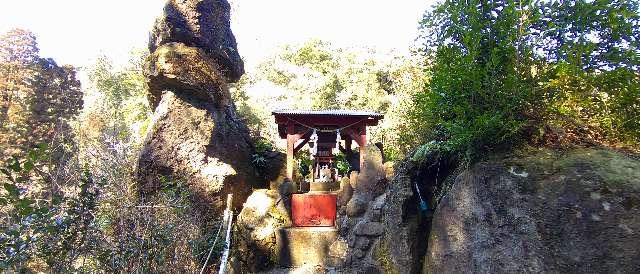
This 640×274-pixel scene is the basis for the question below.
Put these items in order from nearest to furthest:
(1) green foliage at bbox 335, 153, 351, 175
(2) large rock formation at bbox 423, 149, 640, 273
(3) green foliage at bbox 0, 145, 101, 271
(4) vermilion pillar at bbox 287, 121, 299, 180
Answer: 1. (3) green foliage at bbox 0, 145, 101, 271
2. (2) large rock formation at bbox 423, 149, 640, 273
3. (4) vermilion pillar at bbox 287, 121, 299, 180
4. (1) green foliage at bbox 335, 153, 351, 175

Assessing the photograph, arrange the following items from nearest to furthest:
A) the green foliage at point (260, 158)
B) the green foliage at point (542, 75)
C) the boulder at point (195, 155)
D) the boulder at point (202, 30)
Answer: the green foliage at point (542, 75) < the boulder at point (195, 155) < the boulder at point (202, 30) < the green foliage at point (260, 158)

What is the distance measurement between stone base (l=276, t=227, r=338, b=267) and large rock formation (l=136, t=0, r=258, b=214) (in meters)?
2.72

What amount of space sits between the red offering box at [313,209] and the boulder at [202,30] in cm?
656

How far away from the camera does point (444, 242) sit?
351cm

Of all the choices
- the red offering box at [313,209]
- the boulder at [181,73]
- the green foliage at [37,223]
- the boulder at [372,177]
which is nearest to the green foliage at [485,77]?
the green foliage at [37,223]

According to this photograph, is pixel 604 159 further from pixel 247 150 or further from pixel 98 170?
pixel 247 150

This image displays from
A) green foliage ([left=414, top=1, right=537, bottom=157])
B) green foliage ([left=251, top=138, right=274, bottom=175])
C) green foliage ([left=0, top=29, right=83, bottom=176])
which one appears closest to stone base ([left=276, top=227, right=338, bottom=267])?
green foliage ([left=251, top=138, right=274, bottom=175])

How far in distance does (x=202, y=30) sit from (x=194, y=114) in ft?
11.1

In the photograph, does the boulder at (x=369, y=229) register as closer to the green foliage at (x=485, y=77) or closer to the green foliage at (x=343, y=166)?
the green foliage at (x=485, y=77)

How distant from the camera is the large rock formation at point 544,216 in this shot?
2.50m

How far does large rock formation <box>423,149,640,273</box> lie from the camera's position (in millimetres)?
2496

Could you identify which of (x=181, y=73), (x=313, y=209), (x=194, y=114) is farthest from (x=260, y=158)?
(x=181, y=73)

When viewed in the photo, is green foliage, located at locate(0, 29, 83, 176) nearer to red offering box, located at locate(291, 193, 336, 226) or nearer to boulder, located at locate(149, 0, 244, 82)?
boulder, located at locate(149, 0, 244, 82)

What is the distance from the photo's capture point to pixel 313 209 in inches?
436
